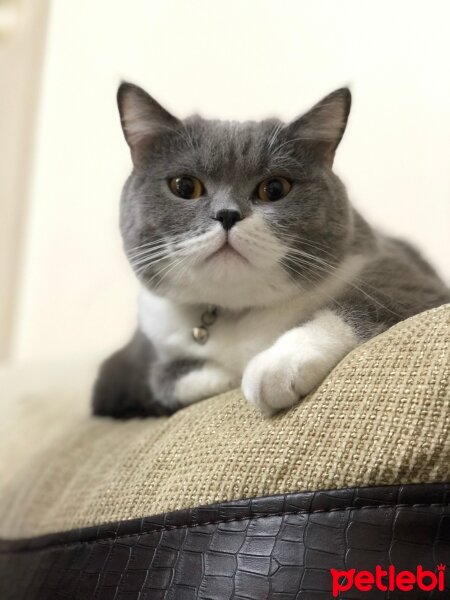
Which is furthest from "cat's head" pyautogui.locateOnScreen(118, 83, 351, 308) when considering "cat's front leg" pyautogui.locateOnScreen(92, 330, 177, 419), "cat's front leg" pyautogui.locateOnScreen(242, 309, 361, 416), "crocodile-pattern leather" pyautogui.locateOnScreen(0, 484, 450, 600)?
"crocodile-pattern leather" pyautogui.locateOnScreen(0, 484, 450, 600)

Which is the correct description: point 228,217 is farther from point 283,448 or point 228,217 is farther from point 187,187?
point 283,448

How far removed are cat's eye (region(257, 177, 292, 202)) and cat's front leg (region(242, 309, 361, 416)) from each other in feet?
0.63

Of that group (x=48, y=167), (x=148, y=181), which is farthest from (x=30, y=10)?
(x=148, y=181)

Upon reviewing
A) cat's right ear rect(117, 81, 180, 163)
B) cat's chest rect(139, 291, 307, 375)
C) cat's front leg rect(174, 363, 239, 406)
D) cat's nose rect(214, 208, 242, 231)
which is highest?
cat's right ear rect(117, 81, 180, 163)

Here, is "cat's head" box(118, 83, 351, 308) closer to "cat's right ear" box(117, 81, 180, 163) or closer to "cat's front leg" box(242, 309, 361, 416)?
"cat's right ear" box(117, 81, 180, 163)

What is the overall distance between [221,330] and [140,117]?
34 cm

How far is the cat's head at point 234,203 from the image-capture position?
0.85 m

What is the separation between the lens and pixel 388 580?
21.3 inches

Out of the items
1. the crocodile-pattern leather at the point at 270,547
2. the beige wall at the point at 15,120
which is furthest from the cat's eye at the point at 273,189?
the beige wall at the point at 15,120

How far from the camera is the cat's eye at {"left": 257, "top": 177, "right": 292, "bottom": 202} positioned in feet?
2.89

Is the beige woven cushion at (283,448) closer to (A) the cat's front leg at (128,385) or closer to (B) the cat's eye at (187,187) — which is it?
(A) the cat's front leg at (128,385)

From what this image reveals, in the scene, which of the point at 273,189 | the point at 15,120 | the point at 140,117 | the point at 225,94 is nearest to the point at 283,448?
the point at 273,189

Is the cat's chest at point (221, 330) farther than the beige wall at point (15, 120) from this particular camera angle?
No

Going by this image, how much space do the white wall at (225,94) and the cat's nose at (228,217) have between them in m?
0.26
